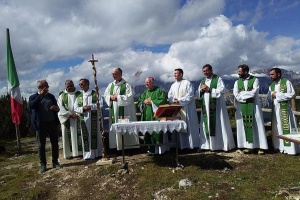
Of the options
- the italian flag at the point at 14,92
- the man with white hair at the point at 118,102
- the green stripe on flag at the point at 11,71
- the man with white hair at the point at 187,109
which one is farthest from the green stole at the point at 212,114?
the green stripe on flag at the point at 11,71

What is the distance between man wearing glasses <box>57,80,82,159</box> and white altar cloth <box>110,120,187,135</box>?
262cm

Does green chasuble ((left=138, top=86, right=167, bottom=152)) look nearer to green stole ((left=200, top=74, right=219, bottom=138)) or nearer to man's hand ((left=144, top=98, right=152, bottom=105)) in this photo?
man's hand ((left=144, top=98, right=152, bottom=105))

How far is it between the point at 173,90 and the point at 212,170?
305cm

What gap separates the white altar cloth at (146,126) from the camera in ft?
26.7

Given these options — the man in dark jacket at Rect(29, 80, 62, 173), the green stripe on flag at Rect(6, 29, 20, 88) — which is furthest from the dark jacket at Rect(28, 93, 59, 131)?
the green stripe on flag at Rect(6, 29, 20, 88)

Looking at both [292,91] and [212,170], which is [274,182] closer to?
[212,170]

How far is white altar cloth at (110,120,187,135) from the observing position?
26.7ft

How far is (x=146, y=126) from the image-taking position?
823cm

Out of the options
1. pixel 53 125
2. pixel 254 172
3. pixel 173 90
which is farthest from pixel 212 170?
pixel 53 125

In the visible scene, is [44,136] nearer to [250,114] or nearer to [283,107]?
[250,114]

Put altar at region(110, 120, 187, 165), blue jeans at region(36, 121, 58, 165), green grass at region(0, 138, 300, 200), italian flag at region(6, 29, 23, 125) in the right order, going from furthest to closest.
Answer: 1. italian flag at region(6, 29, 23, 125)
2. blue jeans at region(36, 121, 58, 165)
3. altar at region(110, 120, 187, 165)
4. green grass at region(0, 138, 300, 200)

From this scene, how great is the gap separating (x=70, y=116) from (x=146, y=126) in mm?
3221

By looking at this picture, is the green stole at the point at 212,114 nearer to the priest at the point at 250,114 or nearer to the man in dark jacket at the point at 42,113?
the priest at the point at 250,114

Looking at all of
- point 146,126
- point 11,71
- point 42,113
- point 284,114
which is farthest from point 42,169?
point 284,114
